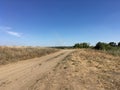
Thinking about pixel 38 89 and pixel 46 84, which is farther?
pixel 46 84

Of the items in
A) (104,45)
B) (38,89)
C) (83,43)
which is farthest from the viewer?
(83,43)

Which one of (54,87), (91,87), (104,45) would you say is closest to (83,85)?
(91,87)

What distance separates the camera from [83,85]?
5.93 m

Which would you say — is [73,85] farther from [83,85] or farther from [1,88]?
[1,88]

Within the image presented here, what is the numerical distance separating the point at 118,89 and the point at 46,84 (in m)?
2.94

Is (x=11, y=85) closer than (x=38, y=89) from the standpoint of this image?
No

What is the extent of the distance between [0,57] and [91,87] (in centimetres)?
1049

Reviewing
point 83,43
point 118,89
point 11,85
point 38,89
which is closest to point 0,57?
point 11,85

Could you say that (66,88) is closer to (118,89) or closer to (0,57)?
(118,89)

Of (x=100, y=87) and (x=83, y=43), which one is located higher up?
(x=83, y=43)

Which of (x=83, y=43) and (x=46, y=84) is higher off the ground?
(x=83, y=43)

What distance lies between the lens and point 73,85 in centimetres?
590

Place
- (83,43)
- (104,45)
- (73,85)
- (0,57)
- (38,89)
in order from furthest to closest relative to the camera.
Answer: (83,43), (104,45), (0,57), (73,85), (38,89)

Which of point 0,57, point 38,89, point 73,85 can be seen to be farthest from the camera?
point 0,57
